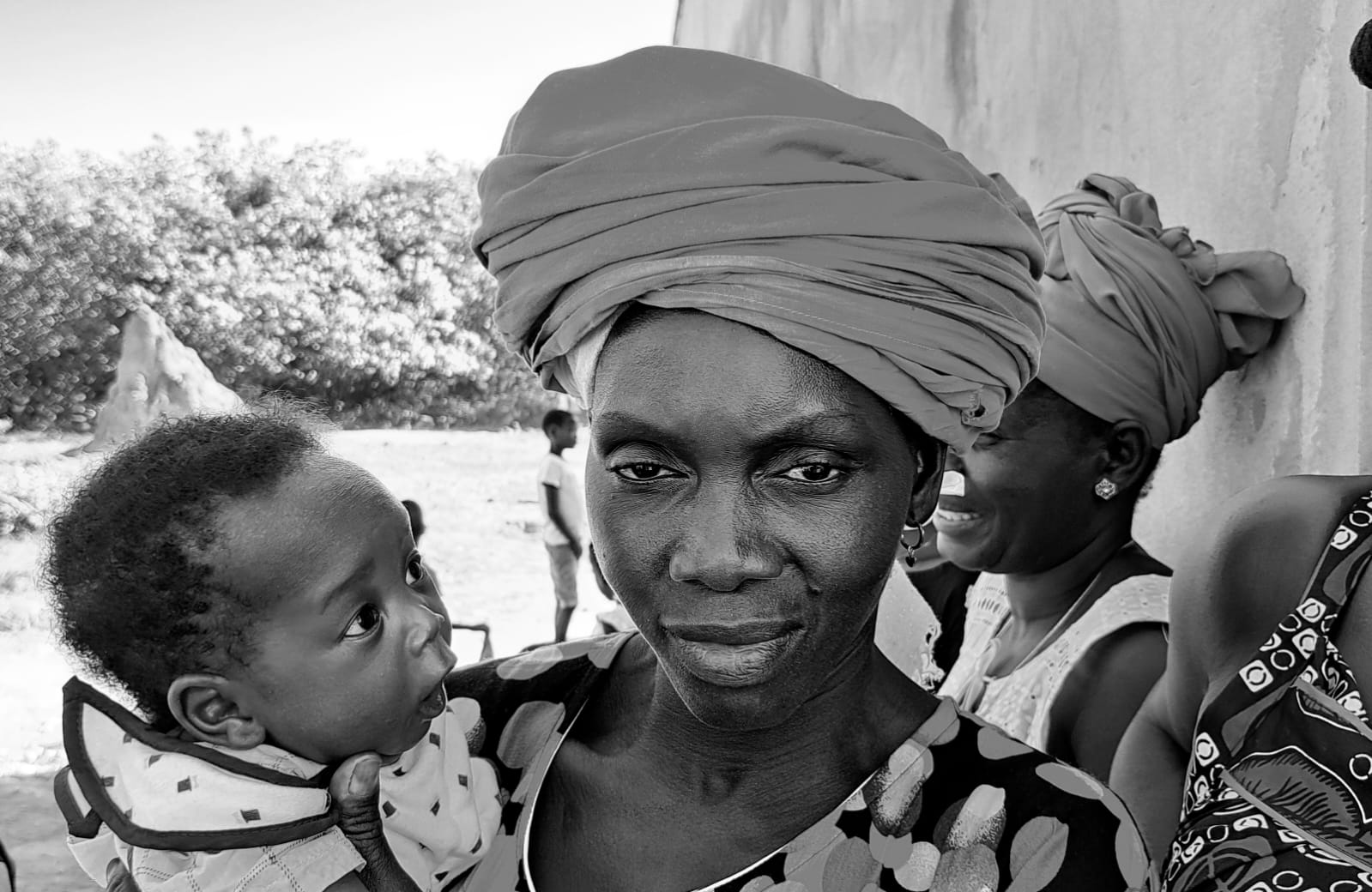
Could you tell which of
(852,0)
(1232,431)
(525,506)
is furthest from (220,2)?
(1232,431)

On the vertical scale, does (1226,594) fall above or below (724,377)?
below

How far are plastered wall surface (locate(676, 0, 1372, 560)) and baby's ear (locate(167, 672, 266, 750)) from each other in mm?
2043

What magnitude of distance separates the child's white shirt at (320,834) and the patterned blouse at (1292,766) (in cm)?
91

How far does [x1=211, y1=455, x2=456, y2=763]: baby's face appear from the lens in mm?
1622

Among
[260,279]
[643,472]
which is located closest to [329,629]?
[643,472]

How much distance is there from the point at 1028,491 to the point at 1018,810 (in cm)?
127

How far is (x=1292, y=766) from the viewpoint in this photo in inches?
59.0

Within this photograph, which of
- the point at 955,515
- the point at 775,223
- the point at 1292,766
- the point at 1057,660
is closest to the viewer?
the point at 775,223

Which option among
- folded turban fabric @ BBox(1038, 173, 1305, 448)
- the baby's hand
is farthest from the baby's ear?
folded turban fabric @ BBox(1038, 173, 1305, 448)

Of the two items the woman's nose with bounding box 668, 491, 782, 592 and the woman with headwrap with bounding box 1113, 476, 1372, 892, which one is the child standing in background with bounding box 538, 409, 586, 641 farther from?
the woman's nose with bounding box 668, 491, 782, 592

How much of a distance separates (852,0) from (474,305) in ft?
52.4

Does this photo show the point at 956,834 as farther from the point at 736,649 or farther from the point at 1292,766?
the point at 1292,766

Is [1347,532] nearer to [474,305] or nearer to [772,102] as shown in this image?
[772,102]

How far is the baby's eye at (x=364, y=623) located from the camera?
65.9 inches
